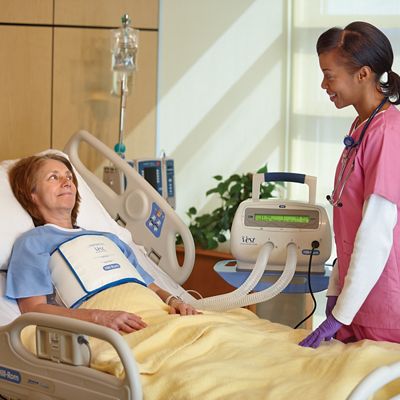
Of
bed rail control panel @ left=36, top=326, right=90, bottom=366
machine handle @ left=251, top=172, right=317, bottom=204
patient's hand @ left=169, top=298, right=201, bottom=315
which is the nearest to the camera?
bed rail control panel @ left=36, top=326, right=90, bottom=366

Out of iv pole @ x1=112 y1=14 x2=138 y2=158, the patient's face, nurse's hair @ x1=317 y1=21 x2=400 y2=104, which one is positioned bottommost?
the patient's face

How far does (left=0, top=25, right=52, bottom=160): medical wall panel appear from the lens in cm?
465

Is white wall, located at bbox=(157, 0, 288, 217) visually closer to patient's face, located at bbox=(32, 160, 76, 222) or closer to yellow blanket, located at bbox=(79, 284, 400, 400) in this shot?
patient's face, located at bbox=(32, 160, 76, 222)

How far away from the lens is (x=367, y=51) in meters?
2.50

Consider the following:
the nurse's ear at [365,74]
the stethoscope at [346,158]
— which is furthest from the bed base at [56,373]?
the nurse's ear at [365,74]

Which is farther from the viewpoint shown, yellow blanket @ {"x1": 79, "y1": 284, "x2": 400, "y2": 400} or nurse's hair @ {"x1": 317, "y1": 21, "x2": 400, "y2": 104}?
nurse's hair @ {"x1": 317, "y1": 21, "x2": 400, "y2": 104}

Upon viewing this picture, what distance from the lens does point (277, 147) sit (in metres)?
4.84

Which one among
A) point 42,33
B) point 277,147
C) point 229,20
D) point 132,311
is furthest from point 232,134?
point 132,311

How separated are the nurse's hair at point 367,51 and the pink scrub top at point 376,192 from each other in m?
0.07

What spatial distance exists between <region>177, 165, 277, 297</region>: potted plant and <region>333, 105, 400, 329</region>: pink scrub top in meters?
1.99

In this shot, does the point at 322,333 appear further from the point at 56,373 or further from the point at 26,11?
the point at 26,11

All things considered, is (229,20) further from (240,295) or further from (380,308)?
(380,308)

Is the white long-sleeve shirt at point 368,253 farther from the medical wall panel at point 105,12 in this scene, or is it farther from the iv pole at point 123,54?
the medical wall panel at point 105,12

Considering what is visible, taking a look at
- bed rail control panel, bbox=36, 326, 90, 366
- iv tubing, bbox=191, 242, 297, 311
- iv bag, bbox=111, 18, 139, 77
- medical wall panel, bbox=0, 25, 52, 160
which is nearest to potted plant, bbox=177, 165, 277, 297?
iv bag, bbox=111, 18, 139, 77
